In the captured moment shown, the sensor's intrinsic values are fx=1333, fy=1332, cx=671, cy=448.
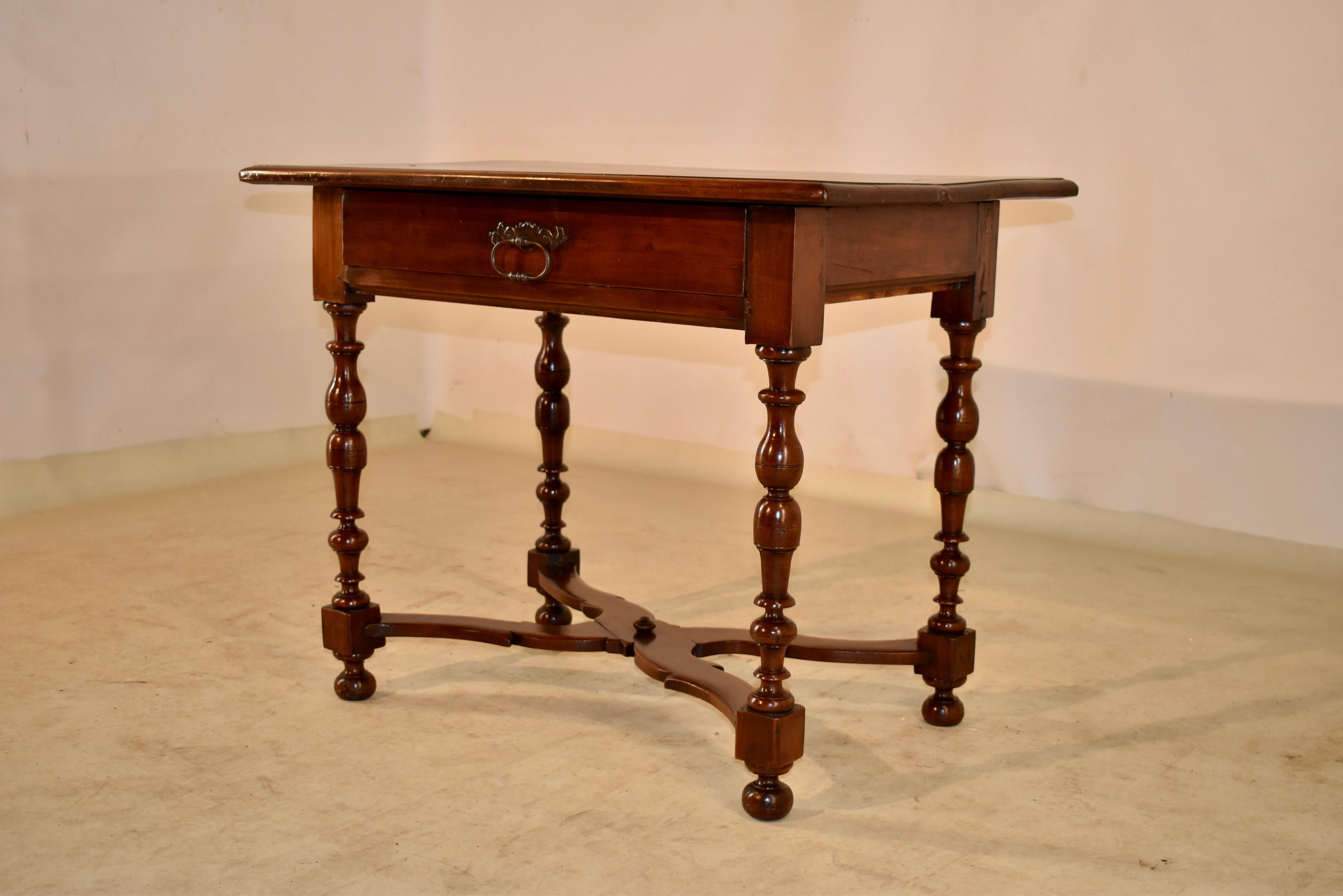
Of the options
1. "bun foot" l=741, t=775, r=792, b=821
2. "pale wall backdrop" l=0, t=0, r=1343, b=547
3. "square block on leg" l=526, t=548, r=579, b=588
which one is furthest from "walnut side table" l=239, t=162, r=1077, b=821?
"pale wall backdrop" l=0, t=0, r=1343, b=547

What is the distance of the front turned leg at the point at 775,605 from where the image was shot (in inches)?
77.0

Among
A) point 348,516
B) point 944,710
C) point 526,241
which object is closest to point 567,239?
point 526,241

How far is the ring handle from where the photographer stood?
2121mm

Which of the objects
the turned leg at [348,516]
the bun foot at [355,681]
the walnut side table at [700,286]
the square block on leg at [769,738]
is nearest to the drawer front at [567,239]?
the walnut side table at [700,286]

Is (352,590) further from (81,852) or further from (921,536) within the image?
(921,536)

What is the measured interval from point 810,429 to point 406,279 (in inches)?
96.1

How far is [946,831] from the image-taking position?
2045mm

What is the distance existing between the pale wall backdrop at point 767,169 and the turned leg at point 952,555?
1622 mm

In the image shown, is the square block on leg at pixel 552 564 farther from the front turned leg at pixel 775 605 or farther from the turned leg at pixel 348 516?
the front turned leg at pixel 775 605

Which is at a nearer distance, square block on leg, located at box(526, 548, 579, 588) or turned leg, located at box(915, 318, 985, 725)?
turned leg, located at box(915, 318, 985, 725)

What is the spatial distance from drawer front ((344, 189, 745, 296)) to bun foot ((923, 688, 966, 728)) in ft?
3.17

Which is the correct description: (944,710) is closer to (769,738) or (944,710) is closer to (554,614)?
(769,738)

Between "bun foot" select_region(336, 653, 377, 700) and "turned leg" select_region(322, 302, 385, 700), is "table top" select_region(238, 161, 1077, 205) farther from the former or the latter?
"bun foot" select_region(336, 653, 377, 700)

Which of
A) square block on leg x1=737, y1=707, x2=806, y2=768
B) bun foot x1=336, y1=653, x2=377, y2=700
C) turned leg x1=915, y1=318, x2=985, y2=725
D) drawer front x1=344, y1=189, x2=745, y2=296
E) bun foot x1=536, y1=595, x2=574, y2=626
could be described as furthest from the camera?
bun foot x1=536, y1=595, x2=574, y2=626
